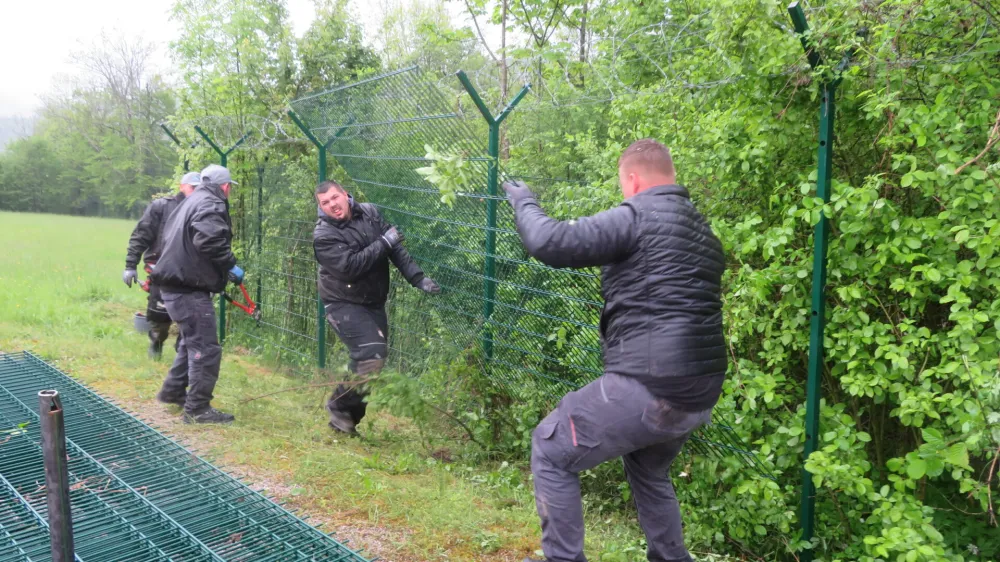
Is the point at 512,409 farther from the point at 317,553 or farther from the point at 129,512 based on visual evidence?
the point at 129,512

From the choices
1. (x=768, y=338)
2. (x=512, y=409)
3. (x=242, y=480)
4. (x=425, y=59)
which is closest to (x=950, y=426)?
(x=768, y=338)

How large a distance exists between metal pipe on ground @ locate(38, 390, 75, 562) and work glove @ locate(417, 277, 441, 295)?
2887mm

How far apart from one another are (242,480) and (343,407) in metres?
1.11

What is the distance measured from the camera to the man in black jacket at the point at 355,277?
193 inches

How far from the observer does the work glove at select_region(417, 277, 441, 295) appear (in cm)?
489

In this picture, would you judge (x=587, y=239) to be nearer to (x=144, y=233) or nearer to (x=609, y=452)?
(x=609, y=452)

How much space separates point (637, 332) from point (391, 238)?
2.67 meters

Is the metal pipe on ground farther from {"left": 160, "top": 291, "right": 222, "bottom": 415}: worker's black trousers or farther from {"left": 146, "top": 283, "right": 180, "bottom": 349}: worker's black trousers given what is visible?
{"left": 146, "top": 283, "right": 180, "bottom": 349}: worker's black trousers

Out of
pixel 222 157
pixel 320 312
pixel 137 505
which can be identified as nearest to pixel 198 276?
pixel 320 312

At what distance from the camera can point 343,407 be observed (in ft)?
16.9

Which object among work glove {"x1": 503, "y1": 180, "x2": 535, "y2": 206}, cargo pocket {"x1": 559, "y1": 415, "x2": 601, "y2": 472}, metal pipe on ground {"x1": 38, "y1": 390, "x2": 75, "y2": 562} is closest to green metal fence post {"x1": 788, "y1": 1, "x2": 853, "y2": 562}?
cargo pocket {"x1": 559, "y1": 415, "x2": 601, "y2": 472}

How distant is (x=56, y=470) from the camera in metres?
2.12

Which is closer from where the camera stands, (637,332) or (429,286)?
(637,332)

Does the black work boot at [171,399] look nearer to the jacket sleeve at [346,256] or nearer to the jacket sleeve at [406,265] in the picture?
the jacket sleeve at [346,256]
